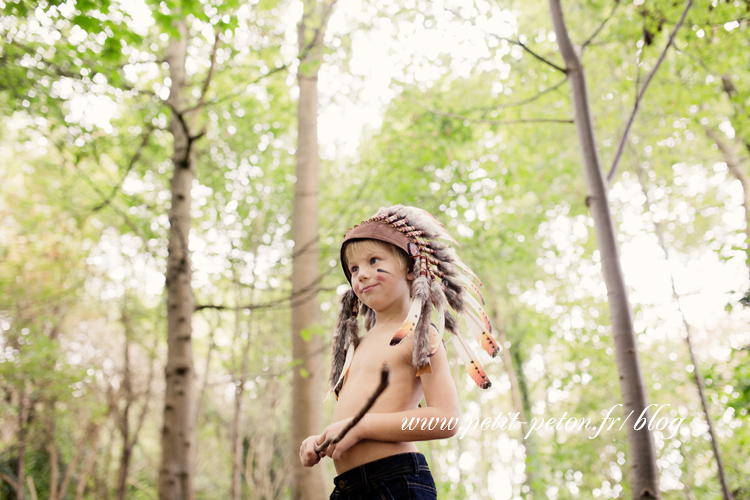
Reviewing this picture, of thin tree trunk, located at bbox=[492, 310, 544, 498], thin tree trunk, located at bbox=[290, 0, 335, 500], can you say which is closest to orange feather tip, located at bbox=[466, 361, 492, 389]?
thin tree trunk, located at bbox=[290, 0, 335, 500]

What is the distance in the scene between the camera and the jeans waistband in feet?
4.72

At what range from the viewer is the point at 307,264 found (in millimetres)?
4129

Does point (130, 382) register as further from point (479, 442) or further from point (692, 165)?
point (692, 165)

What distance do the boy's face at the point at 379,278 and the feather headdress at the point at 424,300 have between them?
6 centimetres

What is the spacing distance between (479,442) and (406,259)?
1156cm

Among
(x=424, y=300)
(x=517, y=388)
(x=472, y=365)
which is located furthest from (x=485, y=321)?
(x=517, y=388)

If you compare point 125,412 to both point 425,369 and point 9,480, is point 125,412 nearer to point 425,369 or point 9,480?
point 9,480

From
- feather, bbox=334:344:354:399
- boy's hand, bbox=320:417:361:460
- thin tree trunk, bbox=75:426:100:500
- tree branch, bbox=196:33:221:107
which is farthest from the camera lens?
thin tree trunk, bbox=75:426:100:500

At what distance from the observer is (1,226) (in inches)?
299

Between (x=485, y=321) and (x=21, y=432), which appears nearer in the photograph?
(x=485, y=321)

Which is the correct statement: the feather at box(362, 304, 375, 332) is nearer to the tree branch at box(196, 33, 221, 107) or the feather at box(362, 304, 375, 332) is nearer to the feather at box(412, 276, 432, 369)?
the feather at box(412, 276, 432, 369)

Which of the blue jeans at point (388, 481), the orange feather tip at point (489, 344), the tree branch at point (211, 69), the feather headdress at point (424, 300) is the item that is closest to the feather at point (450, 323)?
the feather headdress at point (424, 300)

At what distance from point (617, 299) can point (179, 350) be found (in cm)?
259

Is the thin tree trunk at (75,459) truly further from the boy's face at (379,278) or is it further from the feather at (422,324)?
the feather at (422,324)
